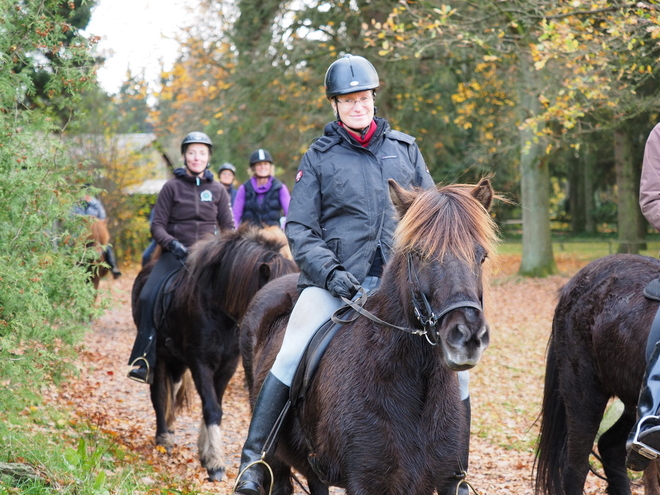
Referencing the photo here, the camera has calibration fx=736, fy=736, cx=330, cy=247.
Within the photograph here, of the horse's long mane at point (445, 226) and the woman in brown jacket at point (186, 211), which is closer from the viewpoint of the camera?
the horse's long mane at point (445, 226)

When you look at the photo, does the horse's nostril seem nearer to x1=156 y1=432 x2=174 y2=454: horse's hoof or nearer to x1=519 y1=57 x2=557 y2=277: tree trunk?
x1=156 y1=432 x2=174 y2=454: horse's hoof

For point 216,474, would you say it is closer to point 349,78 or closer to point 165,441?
point 165,441

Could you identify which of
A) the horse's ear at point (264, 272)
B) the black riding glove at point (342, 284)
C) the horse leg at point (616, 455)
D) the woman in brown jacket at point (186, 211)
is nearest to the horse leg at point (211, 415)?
the woman in brown jacket at point (186, 211)

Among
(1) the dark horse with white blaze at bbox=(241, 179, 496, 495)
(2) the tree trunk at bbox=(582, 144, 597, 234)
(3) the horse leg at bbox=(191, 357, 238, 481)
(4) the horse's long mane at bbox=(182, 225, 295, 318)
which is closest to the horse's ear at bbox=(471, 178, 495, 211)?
(1) the dark horse with white blaze at bbox=(241, 179, 496, 495)

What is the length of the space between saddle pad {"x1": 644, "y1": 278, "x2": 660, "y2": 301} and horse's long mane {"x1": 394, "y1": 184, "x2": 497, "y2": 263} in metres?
1.72

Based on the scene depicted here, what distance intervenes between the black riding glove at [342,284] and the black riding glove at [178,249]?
402 cm

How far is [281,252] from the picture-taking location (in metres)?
6.71

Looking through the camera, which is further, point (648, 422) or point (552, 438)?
point (552, 438)

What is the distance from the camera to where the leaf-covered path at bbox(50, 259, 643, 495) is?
21.8 ft

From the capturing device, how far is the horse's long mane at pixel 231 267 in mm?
6613

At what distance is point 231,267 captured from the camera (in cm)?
684

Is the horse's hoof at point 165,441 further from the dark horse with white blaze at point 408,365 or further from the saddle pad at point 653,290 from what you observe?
the saddle pad at point 653,290

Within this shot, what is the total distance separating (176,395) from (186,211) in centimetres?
201

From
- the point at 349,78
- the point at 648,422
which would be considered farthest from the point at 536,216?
the point at 349,78
